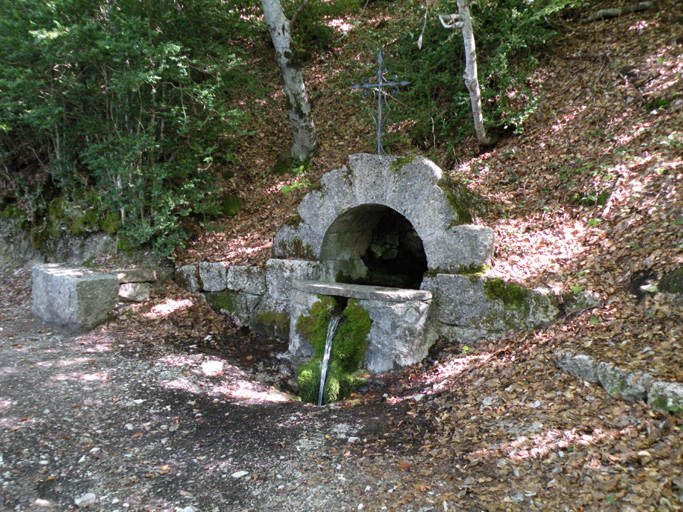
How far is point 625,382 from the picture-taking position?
3.03 meters

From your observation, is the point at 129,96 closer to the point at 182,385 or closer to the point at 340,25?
the point at 182,385

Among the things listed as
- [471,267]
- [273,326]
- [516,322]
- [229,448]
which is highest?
[471,267]

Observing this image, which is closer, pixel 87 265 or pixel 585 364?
pixel 585 364

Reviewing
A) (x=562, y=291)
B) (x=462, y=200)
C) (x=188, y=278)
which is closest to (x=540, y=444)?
(x=562, y=291)

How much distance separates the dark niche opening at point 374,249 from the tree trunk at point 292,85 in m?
2.11

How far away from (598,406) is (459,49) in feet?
18.3

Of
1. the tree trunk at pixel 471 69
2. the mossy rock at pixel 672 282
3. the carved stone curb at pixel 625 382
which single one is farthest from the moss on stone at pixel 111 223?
the mossy rock at pixel 672 282

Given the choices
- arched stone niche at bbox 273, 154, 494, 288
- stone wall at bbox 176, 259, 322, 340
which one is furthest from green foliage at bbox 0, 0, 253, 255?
arched stone niche at bbox 273, 154, 494, 288

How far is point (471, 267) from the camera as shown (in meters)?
4.68

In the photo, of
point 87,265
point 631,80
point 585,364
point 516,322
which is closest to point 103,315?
point 87,265

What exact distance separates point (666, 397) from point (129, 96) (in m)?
6.85

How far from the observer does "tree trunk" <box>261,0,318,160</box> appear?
6.96 metres

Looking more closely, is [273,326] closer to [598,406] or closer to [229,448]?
[229,448]

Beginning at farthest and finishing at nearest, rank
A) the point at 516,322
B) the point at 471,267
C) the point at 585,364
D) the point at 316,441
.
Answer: the point at 471,267 → the point at 516,322 → the point at 316,441 → the point at 585,364
